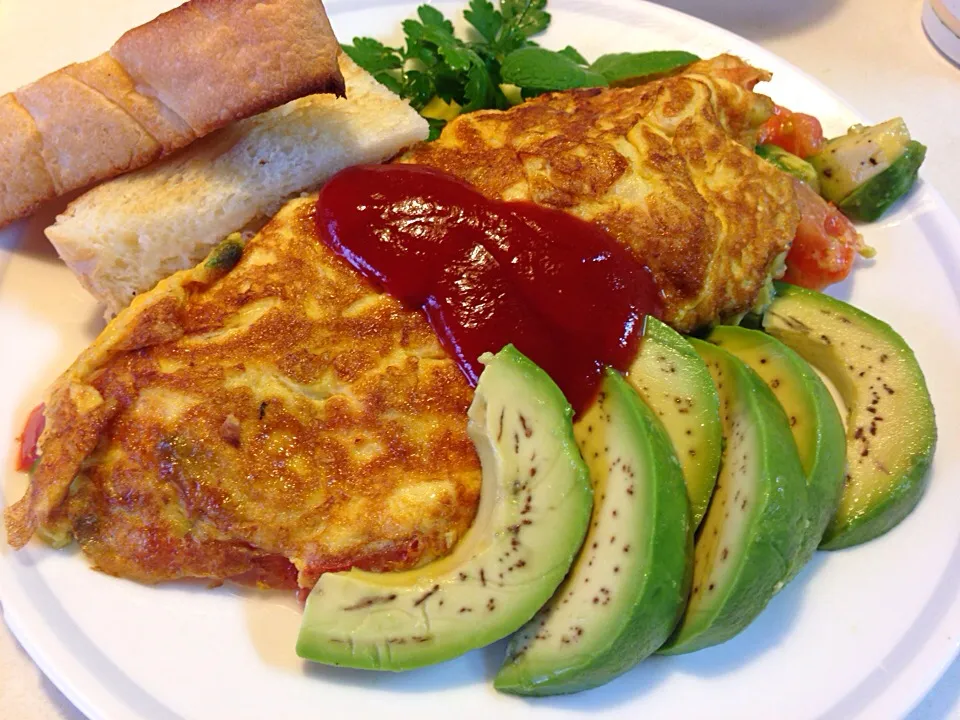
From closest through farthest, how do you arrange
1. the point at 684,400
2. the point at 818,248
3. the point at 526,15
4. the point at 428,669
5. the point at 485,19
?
the point at 428,669 < the point at 684,400 < the point at 818,248 < the point at 485,19 < the point at 526,15

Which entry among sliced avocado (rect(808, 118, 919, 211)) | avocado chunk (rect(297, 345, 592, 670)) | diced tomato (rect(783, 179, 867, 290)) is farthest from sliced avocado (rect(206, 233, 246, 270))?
sliced avocado (rect(808, 118, 919, 211))

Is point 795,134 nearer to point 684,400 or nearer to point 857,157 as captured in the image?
point 857,157

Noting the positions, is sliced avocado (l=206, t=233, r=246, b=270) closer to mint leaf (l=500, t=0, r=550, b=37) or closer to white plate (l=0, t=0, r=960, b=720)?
white plate (l=0, t=0, r=960, b=720)

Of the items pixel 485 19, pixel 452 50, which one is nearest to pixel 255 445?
pixel 452 50

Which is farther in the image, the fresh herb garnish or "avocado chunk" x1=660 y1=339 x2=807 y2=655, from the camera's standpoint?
the fresh herb garnish

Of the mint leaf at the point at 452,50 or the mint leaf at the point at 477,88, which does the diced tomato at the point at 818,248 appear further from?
the mint leaf at the point at 452,50

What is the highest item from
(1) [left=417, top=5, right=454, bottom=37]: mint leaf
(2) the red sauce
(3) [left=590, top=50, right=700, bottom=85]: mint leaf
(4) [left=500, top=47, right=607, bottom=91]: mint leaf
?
(1) [left=417, top=5, right=454, bottom=37]: mint leaf
